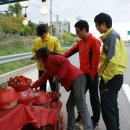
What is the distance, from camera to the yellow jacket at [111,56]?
5363mm

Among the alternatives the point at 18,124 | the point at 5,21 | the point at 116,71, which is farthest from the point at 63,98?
the point at 5,21

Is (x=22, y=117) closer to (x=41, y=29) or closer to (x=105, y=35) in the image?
(x=105, y=35)

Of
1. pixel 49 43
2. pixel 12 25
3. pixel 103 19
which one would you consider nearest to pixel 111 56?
pixel 103 19

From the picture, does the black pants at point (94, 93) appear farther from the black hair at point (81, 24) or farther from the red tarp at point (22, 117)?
the red tarp at point (22, 117)

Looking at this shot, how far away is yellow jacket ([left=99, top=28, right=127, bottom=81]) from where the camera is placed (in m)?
5.36

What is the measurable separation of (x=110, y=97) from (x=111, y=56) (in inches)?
28.7

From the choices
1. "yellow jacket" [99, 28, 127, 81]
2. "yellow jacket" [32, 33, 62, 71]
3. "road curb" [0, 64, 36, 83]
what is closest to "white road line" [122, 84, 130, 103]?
"yellow jacket" [32, 33, 62, 71]

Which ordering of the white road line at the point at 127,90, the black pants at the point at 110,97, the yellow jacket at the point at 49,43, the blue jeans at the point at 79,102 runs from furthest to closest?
the white road line at the point at 127,90 < the yellow jacket at the point at 49,43 < the blue jeans at the point at 79,102 < the black pants at the point at 110,97

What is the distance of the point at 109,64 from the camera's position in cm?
543

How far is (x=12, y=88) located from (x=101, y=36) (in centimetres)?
162

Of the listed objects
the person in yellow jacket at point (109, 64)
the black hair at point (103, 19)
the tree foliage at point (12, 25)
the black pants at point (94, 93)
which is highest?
the black hair at point (103, 19)

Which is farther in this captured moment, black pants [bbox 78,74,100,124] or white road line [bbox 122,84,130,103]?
white road line [bbox 122,84,130,103]

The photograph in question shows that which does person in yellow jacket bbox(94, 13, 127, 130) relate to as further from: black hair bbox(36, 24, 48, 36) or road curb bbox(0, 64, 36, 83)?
road curb bbox(0, 64, 36, 83)

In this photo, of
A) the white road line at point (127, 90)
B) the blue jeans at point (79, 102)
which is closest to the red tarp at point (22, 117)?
the blue jeans at point (79, 102)
